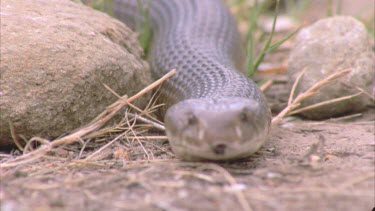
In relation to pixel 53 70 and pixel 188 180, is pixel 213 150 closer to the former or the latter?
pixel 188 180

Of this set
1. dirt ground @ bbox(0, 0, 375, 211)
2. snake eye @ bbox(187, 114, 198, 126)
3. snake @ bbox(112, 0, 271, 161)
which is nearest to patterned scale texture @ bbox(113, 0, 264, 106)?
snake @ bbox(112, 0, 271, 161)

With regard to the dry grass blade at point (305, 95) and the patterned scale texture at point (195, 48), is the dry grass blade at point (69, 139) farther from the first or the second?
the dry grass blade at point (305, 95)

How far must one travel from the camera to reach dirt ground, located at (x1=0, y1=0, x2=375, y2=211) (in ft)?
7.45

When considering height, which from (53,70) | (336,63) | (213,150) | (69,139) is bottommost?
(69,139)

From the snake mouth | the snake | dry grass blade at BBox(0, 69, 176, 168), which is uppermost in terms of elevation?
the snake

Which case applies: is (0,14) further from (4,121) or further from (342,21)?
(342,21)

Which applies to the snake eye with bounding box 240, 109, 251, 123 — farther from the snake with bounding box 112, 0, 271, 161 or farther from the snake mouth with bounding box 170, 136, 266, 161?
the snake mouth with bounding box 170, 136, 266, 161

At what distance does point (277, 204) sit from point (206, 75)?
1.94 meters

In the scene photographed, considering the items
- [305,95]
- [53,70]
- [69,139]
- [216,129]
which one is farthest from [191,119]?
[305,95]

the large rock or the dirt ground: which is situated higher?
the large rock

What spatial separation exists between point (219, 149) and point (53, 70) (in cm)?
136

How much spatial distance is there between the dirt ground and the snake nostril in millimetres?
90

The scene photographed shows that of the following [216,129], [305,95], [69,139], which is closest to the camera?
[216,129]

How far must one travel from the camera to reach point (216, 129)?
2664mm
